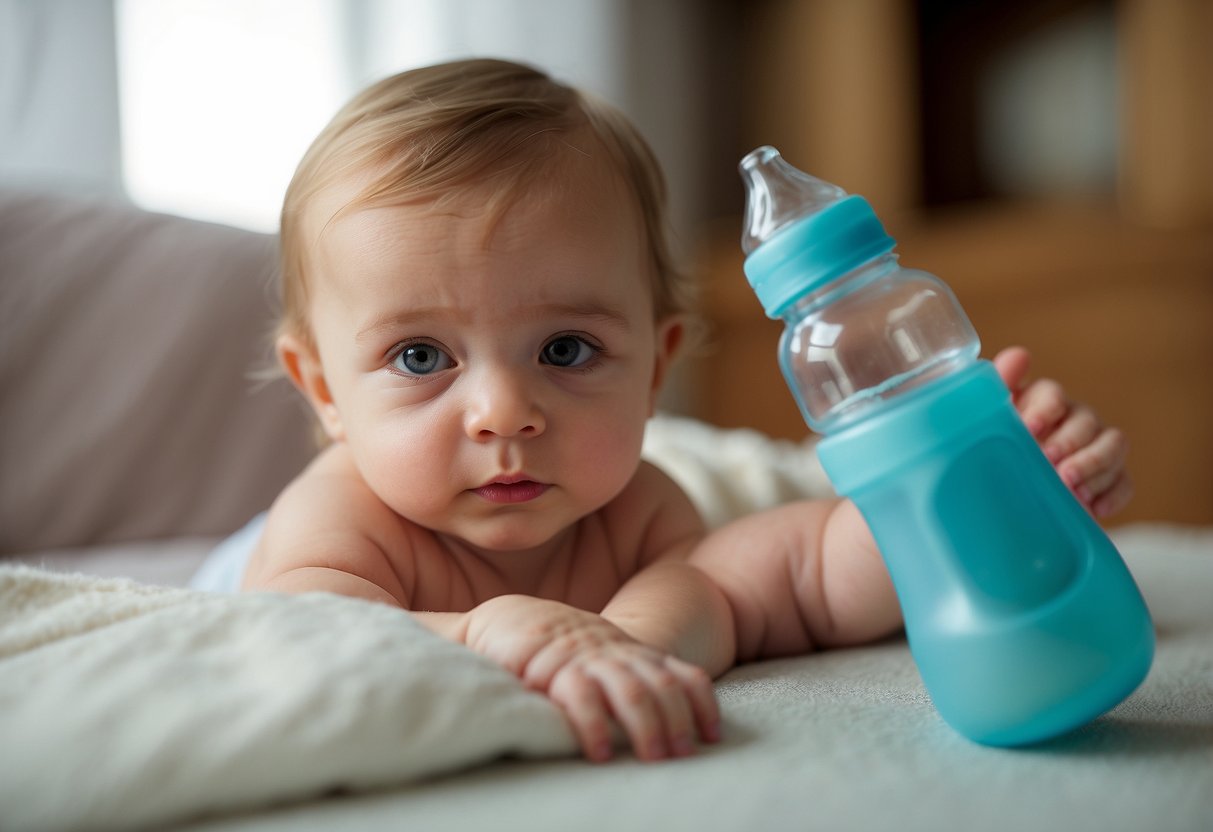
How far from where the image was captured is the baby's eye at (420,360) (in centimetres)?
79

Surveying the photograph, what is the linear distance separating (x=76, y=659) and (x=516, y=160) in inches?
17.6

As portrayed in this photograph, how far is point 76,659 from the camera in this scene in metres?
0.52

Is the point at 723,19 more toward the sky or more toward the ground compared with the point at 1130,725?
more toward the sky

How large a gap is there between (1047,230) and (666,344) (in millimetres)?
1984

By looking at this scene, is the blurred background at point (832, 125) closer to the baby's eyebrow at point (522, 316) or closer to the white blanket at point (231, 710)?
the baby's eyebrow at point (522, 316)

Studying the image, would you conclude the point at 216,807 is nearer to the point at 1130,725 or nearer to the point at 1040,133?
the point at 1130,725

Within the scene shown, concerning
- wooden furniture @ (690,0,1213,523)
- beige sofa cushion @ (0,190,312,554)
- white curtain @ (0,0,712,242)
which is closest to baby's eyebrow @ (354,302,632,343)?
beige sofa cushion @ (0,190,312,554)

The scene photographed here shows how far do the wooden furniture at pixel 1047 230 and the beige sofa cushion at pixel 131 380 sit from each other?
1.65 meters

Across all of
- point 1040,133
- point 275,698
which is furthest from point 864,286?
point 1040,133

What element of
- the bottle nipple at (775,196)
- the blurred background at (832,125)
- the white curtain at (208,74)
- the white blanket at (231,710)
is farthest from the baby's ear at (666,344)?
the blurred background at (832,125)

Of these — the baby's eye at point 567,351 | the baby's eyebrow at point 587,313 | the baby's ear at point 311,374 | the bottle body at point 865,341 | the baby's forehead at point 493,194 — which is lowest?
the baby's ear at point 311,374

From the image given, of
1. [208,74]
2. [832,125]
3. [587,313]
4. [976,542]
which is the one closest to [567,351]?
[587,313]

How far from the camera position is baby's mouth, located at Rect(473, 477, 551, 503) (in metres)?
0.79

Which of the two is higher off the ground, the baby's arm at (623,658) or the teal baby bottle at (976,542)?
the teal baby bottle at (976,542)
